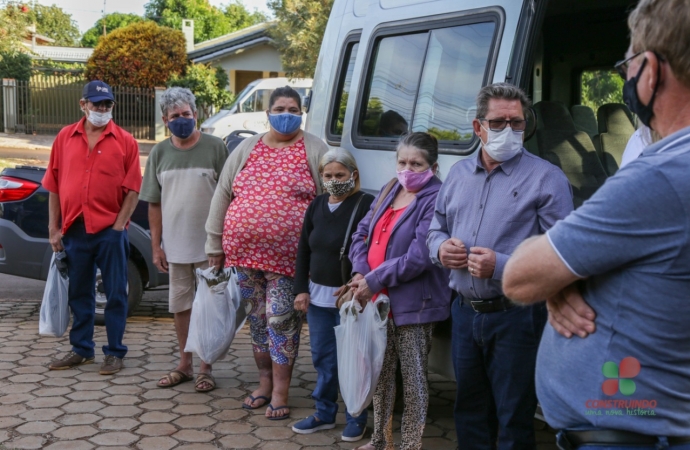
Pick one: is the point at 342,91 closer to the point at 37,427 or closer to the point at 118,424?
the point at 118,424

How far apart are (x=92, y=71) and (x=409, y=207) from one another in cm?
2787

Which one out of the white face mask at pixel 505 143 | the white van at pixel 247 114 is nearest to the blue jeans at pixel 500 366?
the white face mask at pixel 505 143

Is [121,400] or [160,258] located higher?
[160,258]

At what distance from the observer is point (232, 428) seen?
485 centimetres

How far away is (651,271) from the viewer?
1753mm

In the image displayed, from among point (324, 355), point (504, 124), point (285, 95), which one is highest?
point (504, 124)

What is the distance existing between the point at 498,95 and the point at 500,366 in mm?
1135

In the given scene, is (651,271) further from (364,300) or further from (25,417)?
(25,417)

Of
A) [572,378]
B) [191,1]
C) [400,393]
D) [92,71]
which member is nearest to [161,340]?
[400,393]

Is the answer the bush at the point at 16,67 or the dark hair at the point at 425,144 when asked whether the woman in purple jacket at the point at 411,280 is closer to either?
the dark hair at the point at 425,144

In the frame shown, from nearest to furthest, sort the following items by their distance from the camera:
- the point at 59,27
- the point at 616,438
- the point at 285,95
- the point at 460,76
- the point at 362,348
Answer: the point at 616,438 → the point at 362,348 → the point at 460,76 → the point at 285,95 → the point at 59,27

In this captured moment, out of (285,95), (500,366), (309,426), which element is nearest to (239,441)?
(309,426)

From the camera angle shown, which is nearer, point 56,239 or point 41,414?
point 41,414

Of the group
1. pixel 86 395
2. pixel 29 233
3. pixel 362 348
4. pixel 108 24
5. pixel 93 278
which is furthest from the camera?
pixel 108 24
